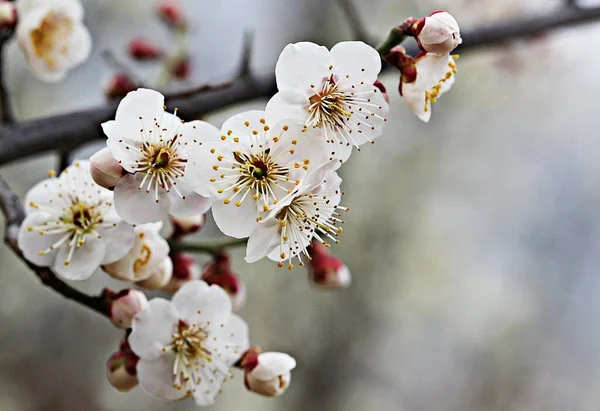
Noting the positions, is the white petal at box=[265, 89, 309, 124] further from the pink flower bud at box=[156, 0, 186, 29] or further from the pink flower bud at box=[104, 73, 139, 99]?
the pink flower bud at box=[156, 0, 186, 29]

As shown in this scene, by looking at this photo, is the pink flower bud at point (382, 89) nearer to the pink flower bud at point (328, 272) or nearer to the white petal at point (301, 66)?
the white petal at point (301, 66)

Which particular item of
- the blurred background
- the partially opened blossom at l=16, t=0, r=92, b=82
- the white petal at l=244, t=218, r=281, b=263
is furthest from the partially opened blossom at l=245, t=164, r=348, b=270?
the blurred background

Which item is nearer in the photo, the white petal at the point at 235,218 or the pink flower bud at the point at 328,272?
the white petal at the point at 235,218

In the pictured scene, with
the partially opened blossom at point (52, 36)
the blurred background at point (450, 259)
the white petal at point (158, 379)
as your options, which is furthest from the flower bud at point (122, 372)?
the blurred background at point (450, 259)

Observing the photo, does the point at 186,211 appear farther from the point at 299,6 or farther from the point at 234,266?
the point at 299,6

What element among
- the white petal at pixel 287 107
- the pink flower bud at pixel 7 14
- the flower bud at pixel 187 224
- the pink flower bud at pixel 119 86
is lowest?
the flower bud at pixel 187 224

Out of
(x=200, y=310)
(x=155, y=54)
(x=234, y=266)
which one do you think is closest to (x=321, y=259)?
(x=200, y=310)
